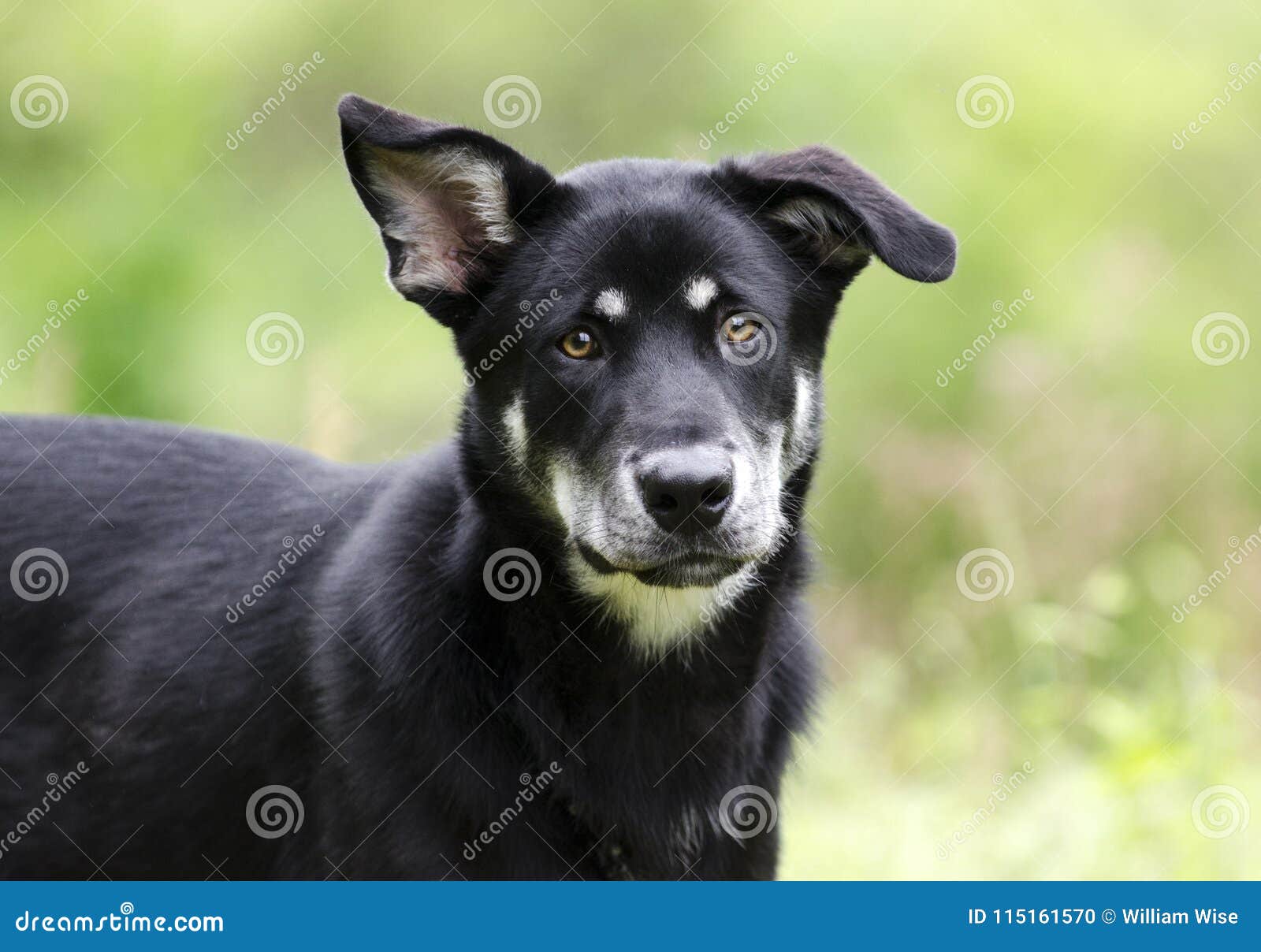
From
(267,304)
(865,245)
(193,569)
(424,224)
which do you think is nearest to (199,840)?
(193,569)

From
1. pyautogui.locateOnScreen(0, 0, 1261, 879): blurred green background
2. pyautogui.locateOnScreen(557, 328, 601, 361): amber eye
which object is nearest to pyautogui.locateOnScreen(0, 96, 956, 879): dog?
pyautogui.locateOnScreen(557, 328, 601, 361): amber eye

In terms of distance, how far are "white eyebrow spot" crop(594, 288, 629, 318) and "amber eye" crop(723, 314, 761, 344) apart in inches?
10.9

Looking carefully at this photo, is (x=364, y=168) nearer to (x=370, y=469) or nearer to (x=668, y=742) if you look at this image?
(x=370, y=469)

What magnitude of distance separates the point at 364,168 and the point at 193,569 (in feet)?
4.17

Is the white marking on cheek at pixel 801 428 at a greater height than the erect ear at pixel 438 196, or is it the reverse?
the white marking on cheek at pixel 801 428

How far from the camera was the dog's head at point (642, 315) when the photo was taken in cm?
335

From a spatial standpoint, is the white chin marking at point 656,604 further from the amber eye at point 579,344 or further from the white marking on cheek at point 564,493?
the amber eye at point 579,344

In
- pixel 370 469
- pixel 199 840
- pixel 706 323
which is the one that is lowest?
pixel 199 840

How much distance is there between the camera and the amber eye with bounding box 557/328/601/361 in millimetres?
3580

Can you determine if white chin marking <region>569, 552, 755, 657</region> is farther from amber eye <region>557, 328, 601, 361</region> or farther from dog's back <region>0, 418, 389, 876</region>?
dog's back <region>0, 418, 389, 876</region>

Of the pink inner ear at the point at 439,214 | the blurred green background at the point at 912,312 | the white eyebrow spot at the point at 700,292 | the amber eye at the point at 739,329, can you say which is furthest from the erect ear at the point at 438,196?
the blurred green background at the point at 912,312

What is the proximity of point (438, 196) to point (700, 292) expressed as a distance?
0.77 m

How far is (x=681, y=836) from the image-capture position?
11.6 ft

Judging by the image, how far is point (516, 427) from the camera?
362 centimetres
